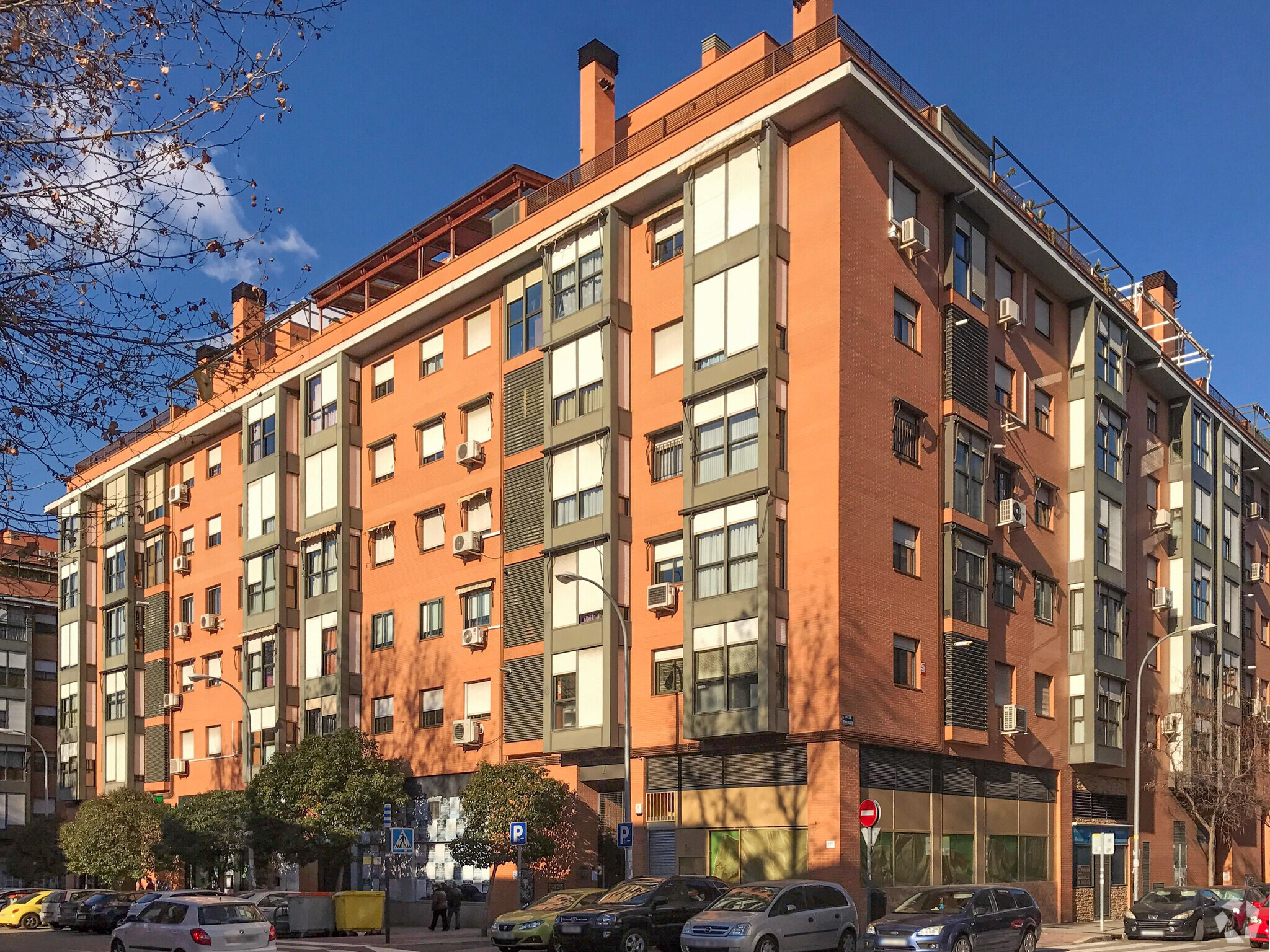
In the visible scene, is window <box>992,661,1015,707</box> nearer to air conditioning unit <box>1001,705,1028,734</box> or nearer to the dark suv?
air conditioning unit <box>1001,705,1028,734</box>

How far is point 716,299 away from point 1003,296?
417 inches

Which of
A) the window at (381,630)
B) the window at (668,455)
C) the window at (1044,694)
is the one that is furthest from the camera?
the window at (381,630)

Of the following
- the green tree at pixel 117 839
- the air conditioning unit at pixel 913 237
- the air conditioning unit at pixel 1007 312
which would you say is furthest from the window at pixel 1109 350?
the green tree at pixel 117 839

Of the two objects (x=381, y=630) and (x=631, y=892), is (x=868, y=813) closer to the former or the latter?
(x=631, y=892)

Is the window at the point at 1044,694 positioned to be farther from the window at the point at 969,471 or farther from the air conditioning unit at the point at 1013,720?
the window at the point at 969,471

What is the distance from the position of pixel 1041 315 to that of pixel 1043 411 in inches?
121

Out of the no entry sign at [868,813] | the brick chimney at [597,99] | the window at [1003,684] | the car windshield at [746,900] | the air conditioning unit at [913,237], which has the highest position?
the brick chimney at [597,99]

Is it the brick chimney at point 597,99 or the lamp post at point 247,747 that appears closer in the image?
the brick chimney at point 597,99

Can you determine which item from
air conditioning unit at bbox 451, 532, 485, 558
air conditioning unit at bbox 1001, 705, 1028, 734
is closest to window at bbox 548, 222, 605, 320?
air conditioning unit at bbox 451, 532, 485, 558

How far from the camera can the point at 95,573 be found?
67.3 metres

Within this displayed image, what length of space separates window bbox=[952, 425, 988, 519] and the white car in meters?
20.3

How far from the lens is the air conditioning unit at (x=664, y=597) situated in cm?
3528

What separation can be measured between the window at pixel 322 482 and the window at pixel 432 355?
468cm

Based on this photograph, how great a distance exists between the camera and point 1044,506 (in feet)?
138
